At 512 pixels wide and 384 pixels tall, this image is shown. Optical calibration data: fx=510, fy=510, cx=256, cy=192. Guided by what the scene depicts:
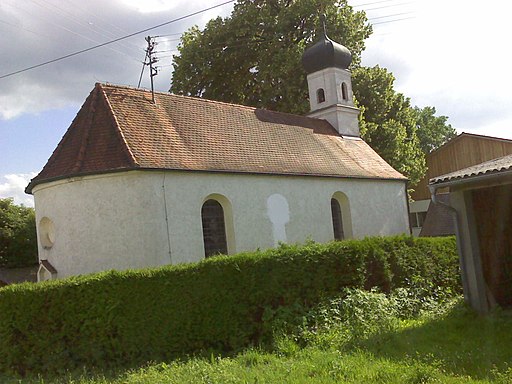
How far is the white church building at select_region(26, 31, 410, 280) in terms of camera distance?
13945 millimetres

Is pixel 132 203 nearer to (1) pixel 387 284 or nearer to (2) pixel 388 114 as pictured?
(1) pixel 387 284

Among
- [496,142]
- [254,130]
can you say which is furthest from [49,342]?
[496,142]

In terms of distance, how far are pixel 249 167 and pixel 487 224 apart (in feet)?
25.2

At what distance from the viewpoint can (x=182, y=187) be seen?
1473 centimetres

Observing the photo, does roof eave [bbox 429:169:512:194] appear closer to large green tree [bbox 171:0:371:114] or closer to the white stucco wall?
the white stucco wall

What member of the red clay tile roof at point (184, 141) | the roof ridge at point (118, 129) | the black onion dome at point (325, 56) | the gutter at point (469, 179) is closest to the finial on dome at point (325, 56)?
the black onion dome at point (325, 56)

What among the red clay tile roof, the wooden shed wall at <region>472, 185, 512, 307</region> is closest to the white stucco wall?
the red clay tile roof

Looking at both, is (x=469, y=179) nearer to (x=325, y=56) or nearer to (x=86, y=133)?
(x=86, y=133)

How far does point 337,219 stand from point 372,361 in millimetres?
13085

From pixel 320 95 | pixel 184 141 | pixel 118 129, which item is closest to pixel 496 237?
pixel 184 141

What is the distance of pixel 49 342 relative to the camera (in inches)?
379

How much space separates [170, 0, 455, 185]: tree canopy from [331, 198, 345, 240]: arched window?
8.98 metres

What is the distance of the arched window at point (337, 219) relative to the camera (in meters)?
20.3

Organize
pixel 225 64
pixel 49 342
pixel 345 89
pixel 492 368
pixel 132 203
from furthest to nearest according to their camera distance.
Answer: pixel 225 64 < pixel 345 89 < pixel 132 203 < pixel 49 342 < pixel 492 368
